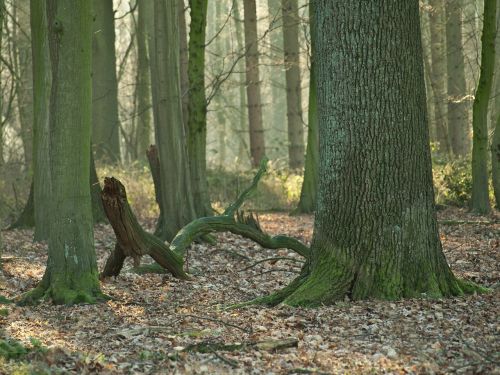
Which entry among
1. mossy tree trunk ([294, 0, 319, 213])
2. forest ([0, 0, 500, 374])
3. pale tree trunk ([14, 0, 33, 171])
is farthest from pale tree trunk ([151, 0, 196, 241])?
pale tree trunk ([14, 0, 33, 171])

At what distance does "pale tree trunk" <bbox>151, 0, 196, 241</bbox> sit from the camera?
1223cm

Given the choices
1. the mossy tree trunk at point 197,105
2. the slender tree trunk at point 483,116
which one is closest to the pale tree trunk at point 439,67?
the slender tree trunk at point 483,116

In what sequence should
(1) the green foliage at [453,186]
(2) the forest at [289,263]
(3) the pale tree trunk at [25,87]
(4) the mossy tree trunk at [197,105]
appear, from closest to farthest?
(2) the forest at [289,263], (4) the mossy tree trunk at [197,105], (1) the green foliage at [453,186], (3) the pale tree trunk at [25,87]

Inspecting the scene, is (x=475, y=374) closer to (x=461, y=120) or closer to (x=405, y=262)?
(x=405, y=262)

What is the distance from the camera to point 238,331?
23.0ft

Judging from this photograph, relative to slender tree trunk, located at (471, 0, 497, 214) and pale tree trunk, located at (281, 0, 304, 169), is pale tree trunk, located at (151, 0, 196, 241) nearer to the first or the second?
slender tree trunk, located at (471, 0, 497, 214)

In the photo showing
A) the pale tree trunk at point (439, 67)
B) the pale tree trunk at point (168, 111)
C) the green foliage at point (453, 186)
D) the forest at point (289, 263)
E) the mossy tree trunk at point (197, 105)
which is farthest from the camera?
the pale tree trunk at point (439, 67)

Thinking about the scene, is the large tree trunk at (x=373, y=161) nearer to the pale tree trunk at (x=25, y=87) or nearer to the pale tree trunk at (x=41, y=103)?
the pale tree trunk at (x=41, y=103)

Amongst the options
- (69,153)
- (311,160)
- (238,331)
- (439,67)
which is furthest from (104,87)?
(238,331)

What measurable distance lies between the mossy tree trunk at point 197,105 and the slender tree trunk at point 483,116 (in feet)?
18.1

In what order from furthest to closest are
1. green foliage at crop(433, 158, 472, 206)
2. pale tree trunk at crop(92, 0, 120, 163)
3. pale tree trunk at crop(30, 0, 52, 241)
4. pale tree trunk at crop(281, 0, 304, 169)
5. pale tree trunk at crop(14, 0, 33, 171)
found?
pale tree trunk at crop(14, 0, 33, 171), pale tree trunk at crop(281, 0, 304, 169), pale tree trunk at crop(92, 0, 120, 163), green foliage at crop(433, 158, 472, 206), pale tree trunk at crop(30, 0, 52, 241)

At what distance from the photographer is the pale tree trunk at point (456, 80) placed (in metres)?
22.1

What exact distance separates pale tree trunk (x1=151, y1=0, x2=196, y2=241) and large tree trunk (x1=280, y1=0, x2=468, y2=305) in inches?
184

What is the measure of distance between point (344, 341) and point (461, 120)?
59.5 feet
